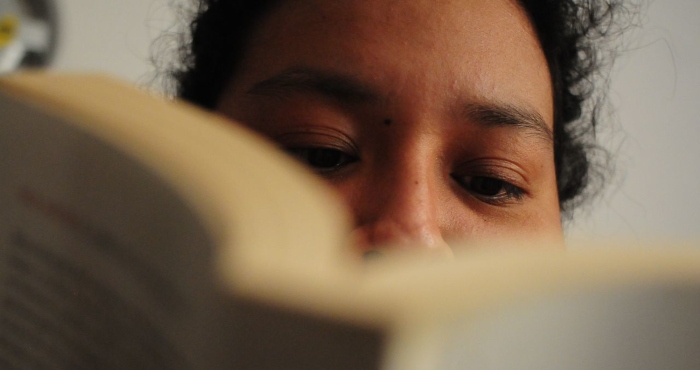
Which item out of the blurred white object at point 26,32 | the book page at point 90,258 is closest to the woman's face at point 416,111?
the book page at point 90,258

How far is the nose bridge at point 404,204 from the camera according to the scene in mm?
373

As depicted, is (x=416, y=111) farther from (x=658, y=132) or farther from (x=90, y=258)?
(x=658, y=132)

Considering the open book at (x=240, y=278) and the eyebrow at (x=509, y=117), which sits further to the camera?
the eyebrow at (x=509, y=117)

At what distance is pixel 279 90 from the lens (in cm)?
48

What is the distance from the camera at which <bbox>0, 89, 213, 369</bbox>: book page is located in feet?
0.50

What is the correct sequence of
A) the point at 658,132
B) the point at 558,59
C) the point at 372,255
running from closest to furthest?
the point at 372,255, the point at 558,59, the point at 658,132

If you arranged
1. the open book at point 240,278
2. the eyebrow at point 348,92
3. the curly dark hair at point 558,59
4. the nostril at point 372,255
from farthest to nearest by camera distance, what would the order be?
the curly dark hair at point 558,59 < the eyebrow at point 348,92 < the nostril at point 372,255 < the open book at point 240,278

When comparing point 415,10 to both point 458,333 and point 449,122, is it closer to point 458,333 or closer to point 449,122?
point 449,122

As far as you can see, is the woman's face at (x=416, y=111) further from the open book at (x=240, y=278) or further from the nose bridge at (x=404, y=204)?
the open book at (x=240, y=278)

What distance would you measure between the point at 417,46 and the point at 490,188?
0.38 feet

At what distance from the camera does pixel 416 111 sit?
1.43 feet

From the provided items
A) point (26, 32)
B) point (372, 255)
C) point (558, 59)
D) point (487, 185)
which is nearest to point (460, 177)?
point (487, 185)

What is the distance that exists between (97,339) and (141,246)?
5 cm

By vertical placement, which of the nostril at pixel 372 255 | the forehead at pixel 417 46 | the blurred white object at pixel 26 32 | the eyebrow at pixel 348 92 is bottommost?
the nostril at pixel 372 255
